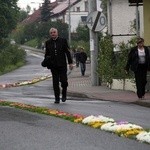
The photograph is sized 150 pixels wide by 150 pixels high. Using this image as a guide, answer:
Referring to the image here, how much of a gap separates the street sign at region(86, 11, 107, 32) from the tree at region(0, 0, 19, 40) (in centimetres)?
5133

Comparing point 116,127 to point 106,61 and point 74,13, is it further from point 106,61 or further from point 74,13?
point 74,13

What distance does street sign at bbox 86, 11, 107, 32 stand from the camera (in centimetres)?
2023

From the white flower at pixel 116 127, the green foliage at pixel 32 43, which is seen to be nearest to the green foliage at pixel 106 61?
the white flower at pixel 116 127

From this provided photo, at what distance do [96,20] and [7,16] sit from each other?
54.6 metres

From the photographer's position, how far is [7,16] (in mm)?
73812

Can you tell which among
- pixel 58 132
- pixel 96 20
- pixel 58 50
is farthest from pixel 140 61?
pixel 96 20

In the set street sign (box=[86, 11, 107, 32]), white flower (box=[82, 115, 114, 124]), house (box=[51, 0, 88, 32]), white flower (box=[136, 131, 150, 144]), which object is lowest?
white flower (box=[82, 115, 114, 124])

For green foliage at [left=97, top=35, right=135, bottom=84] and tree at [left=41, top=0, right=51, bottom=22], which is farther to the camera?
tree at [left=41, top=0, right=51, bottom=22]

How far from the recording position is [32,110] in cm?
1194

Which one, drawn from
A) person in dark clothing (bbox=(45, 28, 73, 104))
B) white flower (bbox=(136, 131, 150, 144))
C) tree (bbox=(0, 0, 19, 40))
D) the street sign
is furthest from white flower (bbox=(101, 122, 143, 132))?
tree (bbox=(0, 0, 19, 40))

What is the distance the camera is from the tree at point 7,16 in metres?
71.6

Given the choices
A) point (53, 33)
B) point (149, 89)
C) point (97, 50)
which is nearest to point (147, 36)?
point (149, 89)

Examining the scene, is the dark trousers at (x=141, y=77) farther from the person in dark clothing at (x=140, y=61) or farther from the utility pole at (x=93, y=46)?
the utility pole at (x=93, y=46)

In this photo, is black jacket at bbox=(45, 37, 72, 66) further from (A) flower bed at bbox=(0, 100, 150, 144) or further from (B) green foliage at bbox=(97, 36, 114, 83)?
(B) green foliage at bbox=(97, 36, 114, 83)
